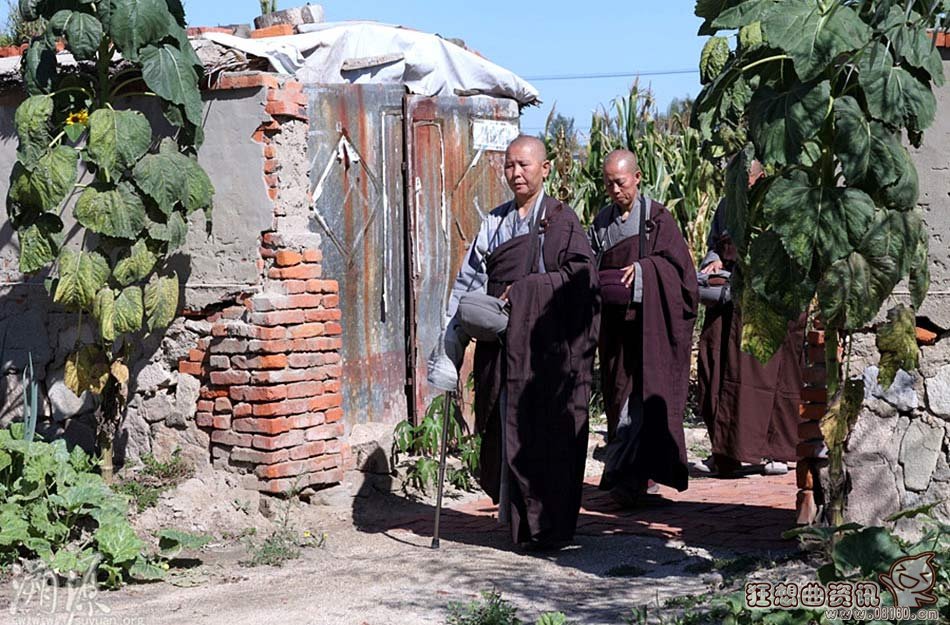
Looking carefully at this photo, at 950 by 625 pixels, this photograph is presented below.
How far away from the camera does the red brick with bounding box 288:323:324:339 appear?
7410mm

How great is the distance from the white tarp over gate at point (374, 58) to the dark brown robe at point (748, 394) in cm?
195

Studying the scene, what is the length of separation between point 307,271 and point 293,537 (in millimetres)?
1534

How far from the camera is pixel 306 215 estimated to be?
24.9 feet

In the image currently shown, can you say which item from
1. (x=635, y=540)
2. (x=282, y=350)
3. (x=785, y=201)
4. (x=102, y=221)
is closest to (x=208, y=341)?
(x=282, y=350)

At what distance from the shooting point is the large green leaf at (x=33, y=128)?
6.78 m

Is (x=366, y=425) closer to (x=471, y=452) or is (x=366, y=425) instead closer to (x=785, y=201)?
(x=471, y=452)

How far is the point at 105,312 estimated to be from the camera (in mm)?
6922

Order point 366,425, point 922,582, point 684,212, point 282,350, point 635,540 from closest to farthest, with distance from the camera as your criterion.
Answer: point 922,582 → point 635,540 → point 282,350 → point 366,425 → point 684,212

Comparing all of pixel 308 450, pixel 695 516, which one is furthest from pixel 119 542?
pixel 695 516

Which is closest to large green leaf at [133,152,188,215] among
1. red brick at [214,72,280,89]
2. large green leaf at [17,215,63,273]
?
large green leaf at [17,215,63,273]

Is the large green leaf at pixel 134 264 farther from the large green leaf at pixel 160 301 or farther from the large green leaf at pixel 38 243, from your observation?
the large green leaf at pixel 38 243

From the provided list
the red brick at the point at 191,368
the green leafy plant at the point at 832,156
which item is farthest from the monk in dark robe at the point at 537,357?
the red brick at the point at 191,368

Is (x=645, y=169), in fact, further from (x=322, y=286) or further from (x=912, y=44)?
(x=912, y=44)

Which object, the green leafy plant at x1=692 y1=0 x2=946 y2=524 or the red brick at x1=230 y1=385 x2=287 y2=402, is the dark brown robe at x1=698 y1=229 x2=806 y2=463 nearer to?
the red brick at x1=230 y1=385 x2=287 y2=402
